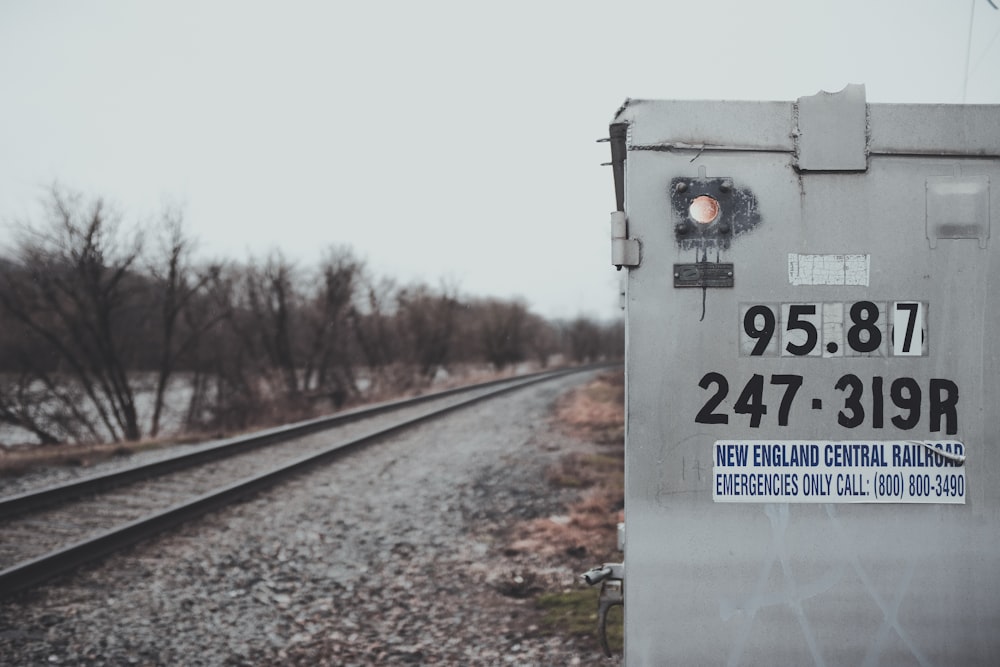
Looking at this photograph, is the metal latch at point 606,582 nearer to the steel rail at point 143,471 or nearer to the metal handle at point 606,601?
the metal handle at point 606,601

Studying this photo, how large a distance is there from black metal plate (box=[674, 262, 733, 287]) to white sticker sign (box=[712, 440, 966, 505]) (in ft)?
1.69

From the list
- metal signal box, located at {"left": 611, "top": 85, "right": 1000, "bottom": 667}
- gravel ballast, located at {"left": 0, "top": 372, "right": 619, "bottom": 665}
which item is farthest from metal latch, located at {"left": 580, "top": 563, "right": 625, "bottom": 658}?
gravel ballast, located at {"left": 0, "top": 372, "right": 619, "bottom": 665}

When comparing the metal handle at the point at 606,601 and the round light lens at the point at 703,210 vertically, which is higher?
the round light lens at the point at 703,210

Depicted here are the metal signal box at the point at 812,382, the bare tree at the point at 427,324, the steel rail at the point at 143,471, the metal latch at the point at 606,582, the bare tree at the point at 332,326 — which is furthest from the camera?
the bare tree at the point at 427,324

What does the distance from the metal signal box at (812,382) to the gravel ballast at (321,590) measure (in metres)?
2.23

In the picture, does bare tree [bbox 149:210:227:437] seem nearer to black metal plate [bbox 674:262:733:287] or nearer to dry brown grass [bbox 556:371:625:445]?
dry brown grass [bbox 556:371:625:445]

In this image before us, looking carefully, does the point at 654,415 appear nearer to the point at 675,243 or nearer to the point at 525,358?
the point at 675,243

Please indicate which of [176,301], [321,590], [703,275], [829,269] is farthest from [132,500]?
[176,301]

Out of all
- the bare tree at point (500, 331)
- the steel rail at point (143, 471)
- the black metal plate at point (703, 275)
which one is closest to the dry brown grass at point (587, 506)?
the black metal plate at point (703, 275)

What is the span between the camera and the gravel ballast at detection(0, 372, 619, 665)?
14.7 feet

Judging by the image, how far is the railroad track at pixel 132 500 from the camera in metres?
5.94

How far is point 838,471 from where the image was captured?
2.21m

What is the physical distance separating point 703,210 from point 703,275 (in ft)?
0.69

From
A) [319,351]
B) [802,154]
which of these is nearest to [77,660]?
[802,154]
